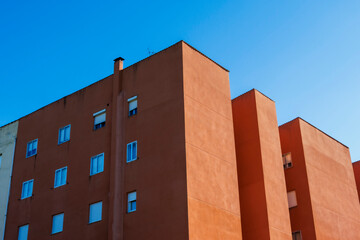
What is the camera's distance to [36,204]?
38688 millimetres

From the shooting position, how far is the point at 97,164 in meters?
36.7

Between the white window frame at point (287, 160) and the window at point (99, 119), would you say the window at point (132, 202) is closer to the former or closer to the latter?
the window at point (99, 119)

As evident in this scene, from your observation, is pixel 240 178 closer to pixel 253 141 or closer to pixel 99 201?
pixel 253 141

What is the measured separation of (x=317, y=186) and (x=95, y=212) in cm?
1707

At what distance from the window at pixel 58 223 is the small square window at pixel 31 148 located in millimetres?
6110

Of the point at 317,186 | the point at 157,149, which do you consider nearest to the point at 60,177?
the point at 157,149

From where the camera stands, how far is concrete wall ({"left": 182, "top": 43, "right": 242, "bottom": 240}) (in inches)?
1249

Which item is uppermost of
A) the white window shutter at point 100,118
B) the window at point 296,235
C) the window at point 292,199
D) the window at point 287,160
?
the white window shutter at point 100,118

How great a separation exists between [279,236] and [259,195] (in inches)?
112

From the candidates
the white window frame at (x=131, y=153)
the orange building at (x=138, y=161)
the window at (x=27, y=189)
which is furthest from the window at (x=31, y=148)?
the white window frame at (x=131, y=153)

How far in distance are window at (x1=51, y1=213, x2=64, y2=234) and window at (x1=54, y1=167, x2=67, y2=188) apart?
2175 millimetres

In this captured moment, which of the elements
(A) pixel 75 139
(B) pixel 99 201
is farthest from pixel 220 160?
(A) pixel 75 139

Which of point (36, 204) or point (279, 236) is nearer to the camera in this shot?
point (279, 236)

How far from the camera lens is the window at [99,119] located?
38.0 meters
